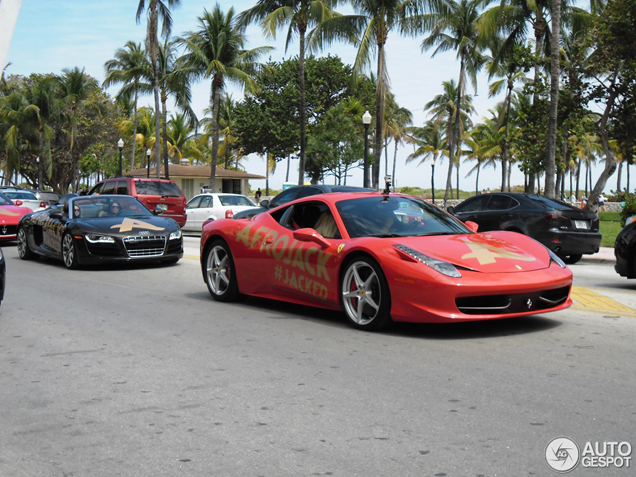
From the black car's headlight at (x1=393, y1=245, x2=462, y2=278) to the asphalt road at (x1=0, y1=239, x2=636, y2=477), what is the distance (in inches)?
23.7

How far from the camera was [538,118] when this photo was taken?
122ft

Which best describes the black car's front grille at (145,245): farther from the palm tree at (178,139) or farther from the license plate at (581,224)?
the palm tree at (178,139)

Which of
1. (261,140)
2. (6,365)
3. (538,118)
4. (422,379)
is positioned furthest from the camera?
(261,140)

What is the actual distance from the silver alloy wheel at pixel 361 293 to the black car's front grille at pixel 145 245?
658cm

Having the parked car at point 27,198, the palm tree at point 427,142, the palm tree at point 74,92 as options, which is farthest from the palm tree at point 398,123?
the parked car at point 27,198

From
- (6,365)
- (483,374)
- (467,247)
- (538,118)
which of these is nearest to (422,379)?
(483,374)

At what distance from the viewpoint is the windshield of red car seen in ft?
24.6

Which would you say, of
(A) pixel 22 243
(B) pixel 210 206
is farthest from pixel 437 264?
(B) pixel 210 206

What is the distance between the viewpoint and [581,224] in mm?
15555

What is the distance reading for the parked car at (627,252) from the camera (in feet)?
33.5

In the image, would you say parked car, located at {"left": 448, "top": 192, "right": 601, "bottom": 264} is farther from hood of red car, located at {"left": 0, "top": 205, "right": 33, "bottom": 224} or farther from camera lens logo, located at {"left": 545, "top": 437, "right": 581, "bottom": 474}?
camera lens logo, located at {"left": 545, "top": 437, "right": 581, "bottom": 474}

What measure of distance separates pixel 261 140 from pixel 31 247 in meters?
49.8

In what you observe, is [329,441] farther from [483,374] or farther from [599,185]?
[599,185]

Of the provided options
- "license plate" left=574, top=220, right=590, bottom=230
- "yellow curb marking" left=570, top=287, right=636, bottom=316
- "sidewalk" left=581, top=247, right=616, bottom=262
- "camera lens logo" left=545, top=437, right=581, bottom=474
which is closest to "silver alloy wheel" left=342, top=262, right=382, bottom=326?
"yellow curb marking" left=570, top=287, right=636, bottom=316
